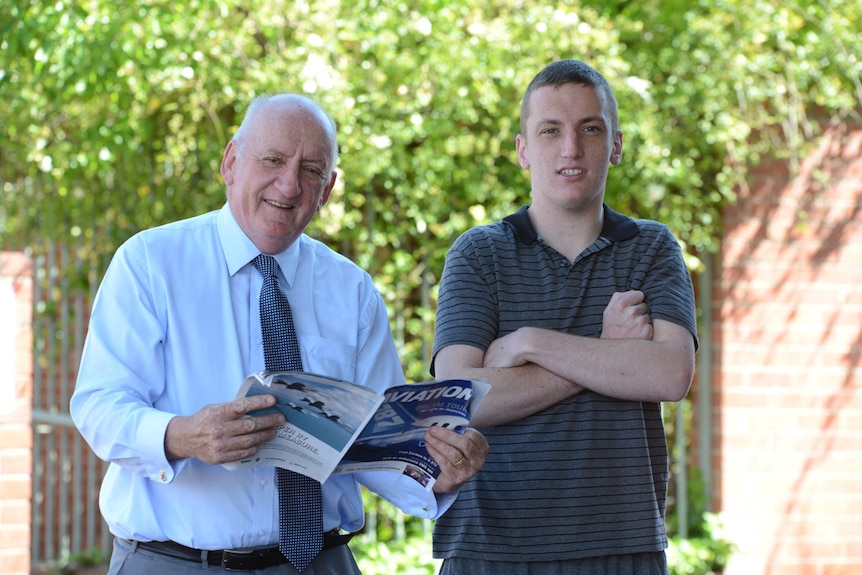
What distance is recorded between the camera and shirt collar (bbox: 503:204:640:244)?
2.90 m

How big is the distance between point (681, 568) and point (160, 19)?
12.5 feet

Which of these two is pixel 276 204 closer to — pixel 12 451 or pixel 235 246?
A: pixel 235 246

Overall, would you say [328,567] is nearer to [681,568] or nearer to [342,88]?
[342,88]

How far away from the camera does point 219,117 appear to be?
5625mm

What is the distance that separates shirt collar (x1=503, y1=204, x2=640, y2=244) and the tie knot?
2.18 ft

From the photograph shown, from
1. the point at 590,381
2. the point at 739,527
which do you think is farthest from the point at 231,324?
the point at 739,527

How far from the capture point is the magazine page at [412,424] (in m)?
2.34

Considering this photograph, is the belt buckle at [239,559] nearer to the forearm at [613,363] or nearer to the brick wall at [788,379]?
the forearm at [613,363]

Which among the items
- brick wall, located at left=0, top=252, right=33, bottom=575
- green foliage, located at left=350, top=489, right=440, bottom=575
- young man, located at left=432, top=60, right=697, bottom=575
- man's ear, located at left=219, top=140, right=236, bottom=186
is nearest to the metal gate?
brick wall, located at left=0, top=252, right=33, bottom=575

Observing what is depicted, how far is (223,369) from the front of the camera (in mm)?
2527

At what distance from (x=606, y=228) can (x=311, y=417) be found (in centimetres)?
108

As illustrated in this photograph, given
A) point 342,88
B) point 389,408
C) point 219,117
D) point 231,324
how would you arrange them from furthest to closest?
1. point 219,117
2. point 342,88
3. point 231,324
4. point 389,408

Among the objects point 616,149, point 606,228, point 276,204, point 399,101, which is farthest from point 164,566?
point 399,101

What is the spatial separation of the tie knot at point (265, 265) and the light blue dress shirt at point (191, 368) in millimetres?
18
